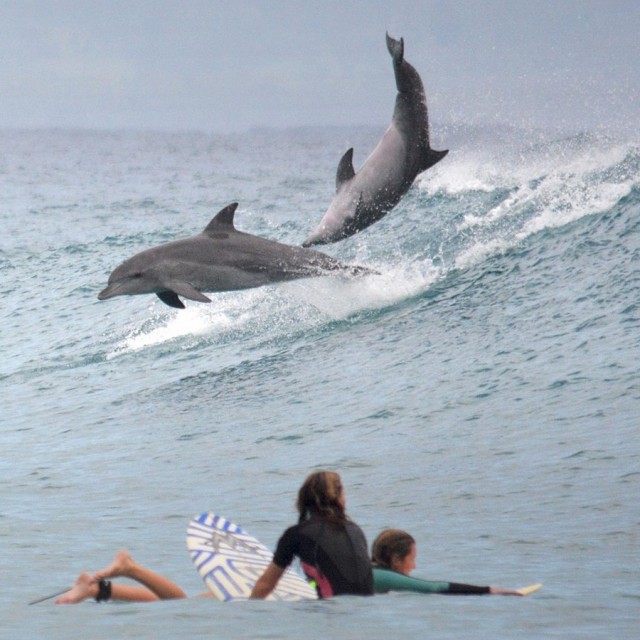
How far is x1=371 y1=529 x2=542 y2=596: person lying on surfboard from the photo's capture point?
7.93m

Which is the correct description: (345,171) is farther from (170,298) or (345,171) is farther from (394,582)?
(394,582)

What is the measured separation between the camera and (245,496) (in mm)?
12328

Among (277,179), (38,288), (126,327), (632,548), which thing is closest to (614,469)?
(632,548)

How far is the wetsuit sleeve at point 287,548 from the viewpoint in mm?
7801

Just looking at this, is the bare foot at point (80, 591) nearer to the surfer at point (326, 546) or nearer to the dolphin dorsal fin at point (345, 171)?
the surfer at point (326, 546)

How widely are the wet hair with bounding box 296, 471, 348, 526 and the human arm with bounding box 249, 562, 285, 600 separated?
0.33 meters

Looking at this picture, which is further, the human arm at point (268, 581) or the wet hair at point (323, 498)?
the human arm at point (268, 581)

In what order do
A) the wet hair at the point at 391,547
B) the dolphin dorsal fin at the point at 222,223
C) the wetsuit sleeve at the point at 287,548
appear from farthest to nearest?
the dolphin dorsal fin at the point at 222,223 → the wet hair at the point at 391,547 → the wetsuit sleeve at the point at 287,548

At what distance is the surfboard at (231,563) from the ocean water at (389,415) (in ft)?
0.80

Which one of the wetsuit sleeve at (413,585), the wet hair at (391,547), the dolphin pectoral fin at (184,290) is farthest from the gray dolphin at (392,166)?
the wetsuit sleeve at (413,585)

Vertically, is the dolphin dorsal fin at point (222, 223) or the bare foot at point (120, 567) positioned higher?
the dolphin dorsal fin at point (222, 223)

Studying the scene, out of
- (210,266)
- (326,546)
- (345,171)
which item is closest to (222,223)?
(210,266)

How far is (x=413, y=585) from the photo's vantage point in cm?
801

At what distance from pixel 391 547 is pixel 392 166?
20.0ft
